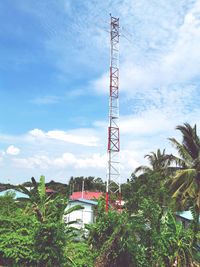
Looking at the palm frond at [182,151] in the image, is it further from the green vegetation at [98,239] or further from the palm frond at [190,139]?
the green vegetation at [98,239]

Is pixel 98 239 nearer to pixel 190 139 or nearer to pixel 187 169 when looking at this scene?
pixel 187 169

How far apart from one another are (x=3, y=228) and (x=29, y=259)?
6.01 ft

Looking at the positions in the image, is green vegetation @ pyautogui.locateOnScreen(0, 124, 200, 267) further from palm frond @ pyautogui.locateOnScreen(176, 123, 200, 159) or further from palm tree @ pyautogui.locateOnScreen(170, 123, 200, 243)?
palm frond @ pyautogui.locateOnScreen(176, 123, 200, 159)

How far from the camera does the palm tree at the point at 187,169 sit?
67.1 feet

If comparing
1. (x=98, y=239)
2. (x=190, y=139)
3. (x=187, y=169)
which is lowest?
(x=98, y=239)

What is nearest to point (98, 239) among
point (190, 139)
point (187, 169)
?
point (187, 169)

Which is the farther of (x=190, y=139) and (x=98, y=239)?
(x=190, y=139)

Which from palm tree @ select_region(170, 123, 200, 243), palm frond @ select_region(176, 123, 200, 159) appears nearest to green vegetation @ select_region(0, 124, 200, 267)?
palm tree @ select_region(170, 123, 200, 243)

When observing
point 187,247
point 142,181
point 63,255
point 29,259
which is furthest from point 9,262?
point 142,181

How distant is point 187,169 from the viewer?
2080cm

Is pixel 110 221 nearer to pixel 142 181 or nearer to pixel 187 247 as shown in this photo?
pixel 187 247

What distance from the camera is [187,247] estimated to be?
1421 centimetres

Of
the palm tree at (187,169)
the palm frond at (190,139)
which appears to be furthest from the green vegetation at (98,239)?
the palm frond at (190,139)

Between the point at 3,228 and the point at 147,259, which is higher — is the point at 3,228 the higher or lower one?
the higher one
